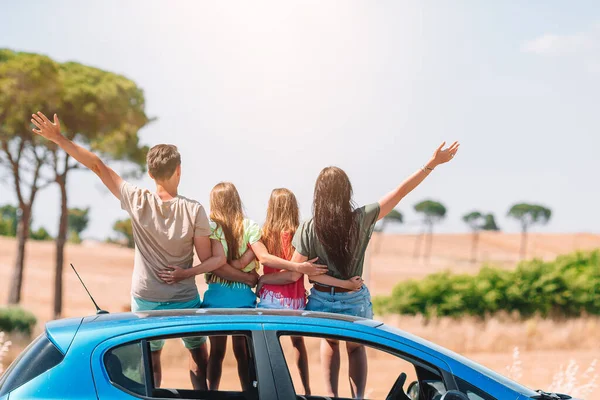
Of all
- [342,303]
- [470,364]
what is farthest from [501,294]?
[470,364]

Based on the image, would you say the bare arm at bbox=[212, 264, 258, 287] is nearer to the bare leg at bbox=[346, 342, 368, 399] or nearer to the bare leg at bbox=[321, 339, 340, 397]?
the bare leg at bbox=[321, 339, 340, 397]

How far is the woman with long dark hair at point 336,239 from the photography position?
4855 millimetres

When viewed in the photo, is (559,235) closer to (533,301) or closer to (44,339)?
(533,301)

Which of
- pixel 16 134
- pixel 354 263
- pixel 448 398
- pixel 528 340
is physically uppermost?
pixel 16 134

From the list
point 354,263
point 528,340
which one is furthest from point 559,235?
point 354,263

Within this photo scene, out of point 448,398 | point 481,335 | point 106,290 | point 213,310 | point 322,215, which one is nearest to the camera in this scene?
point 448,398

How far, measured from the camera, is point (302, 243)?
4.92 metres

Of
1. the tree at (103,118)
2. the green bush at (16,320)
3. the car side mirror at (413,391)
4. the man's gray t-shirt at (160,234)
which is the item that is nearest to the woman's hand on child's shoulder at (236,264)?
the man's gray t-shirt at (160,234)

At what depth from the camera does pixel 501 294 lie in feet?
58.4

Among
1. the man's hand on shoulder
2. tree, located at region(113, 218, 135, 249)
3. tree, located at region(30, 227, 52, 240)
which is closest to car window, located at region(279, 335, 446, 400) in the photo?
the man's hand on shoulder

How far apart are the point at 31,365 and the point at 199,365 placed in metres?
1.08

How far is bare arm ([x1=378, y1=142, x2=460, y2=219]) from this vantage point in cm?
501

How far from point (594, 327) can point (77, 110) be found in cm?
1829

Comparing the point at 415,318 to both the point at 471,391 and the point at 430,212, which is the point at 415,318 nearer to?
the point at 471,391
